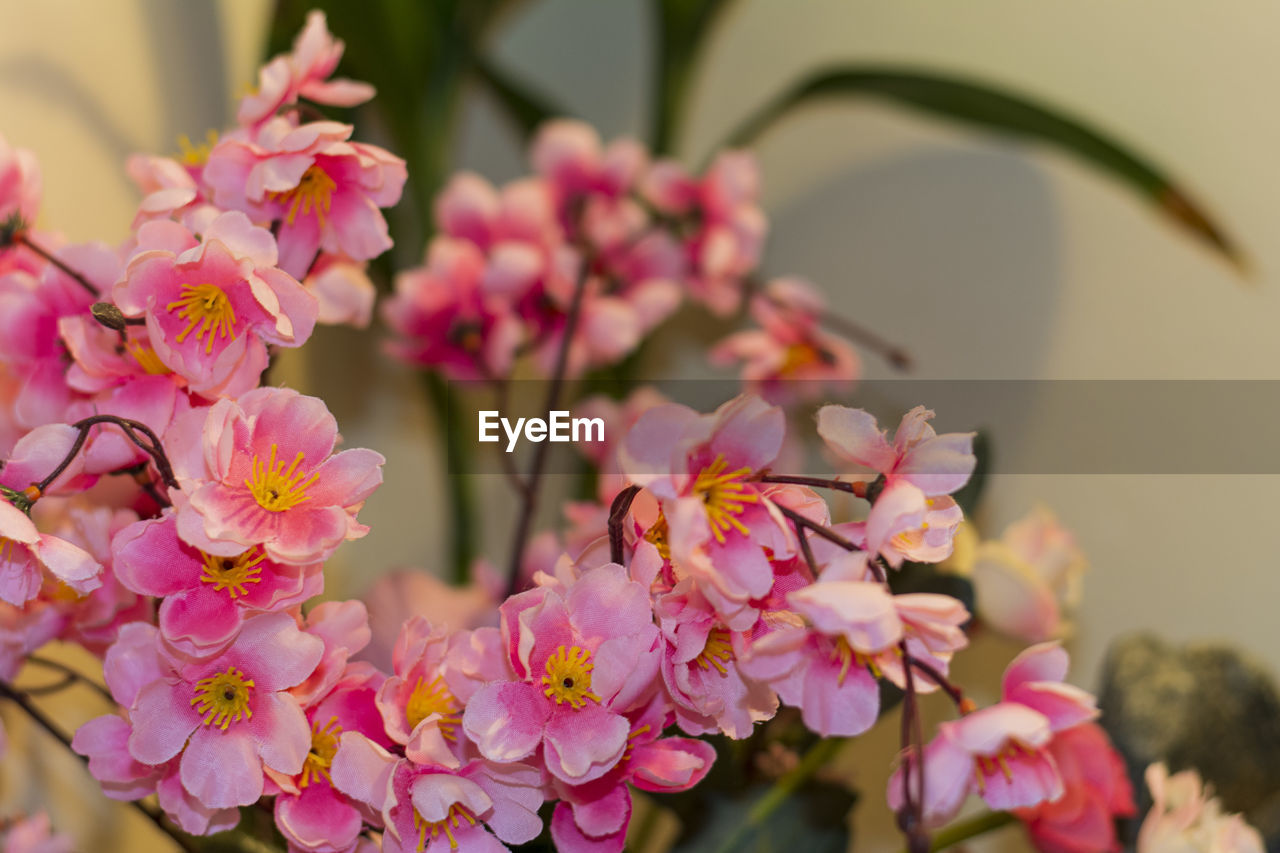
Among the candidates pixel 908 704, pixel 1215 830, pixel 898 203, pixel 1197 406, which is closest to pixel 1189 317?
pixel 1197 406

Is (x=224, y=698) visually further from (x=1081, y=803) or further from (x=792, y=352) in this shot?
(x=792, y=352)

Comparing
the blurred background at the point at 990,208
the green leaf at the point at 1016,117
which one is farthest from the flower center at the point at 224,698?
the green leaf at the point at 1016,117

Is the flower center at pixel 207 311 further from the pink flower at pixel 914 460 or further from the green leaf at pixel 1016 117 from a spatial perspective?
the green leaf at pixel 1016 117

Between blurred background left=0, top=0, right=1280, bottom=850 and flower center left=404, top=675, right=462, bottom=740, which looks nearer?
flower center left=404, top=675, right=462, bottom=740

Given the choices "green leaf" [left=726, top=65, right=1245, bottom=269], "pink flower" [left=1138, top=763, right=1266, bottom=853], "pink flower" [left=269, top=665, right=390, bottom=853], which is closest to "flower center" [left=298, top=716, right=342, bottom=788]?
"pink flower" [left=269, top=665, right=390, bottom=853]

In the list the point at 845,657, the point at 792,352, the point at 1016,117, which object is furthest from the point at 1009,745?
the point at 1016,117

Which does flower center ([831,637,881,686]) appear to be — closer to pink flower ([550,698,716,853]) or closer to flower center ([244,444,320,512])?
pink flower ([550,698,716,853])
